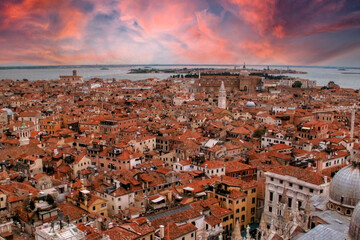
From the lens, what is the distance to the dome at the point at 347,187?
35.8ft

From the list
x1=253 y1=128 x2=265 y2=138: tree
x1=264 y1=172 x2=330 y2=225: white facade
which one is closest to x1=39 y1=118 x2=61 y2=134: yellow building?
x1=253 y1=128 x2=265 y2=138: tree

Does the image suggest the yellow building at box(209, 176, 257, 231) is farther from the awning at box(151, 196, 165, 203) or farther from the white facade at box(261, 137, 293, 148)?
the white facade at box(261, 137, 293, 148)

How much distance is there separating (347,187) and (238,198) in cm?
588

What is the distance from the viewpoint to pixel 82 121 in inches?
1561

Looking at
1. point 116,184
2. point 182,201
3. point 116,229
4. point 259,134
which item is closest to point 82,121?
point 259,134

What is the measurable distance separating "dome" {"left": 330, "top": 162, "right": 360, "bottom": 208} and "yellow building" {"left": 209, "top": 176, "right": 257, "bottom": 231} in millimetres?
5409

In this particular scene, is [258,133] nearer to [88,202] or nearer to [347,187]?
[88,202]

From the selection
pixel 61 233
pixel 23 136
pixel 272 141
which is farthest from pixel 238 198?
pixel 23 136

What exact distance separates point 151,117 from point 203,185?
2903 centimetres

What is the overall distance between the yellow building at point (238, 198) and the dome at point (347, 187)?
17.7 ft

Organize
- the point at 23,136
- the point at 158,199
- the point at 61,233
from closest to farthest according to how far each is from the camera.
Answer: the point at 61,233, the point at 158,199, the point at 23,136

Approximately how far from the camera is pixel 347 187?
36.1 ft

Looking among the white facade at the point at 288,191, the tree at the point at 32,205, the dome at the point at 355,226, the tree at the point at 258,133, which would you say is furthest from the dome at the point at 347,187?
the tree at the point at 258,133

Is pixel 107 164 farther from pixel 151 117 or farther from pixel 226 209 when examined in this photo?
pixel 151 117
